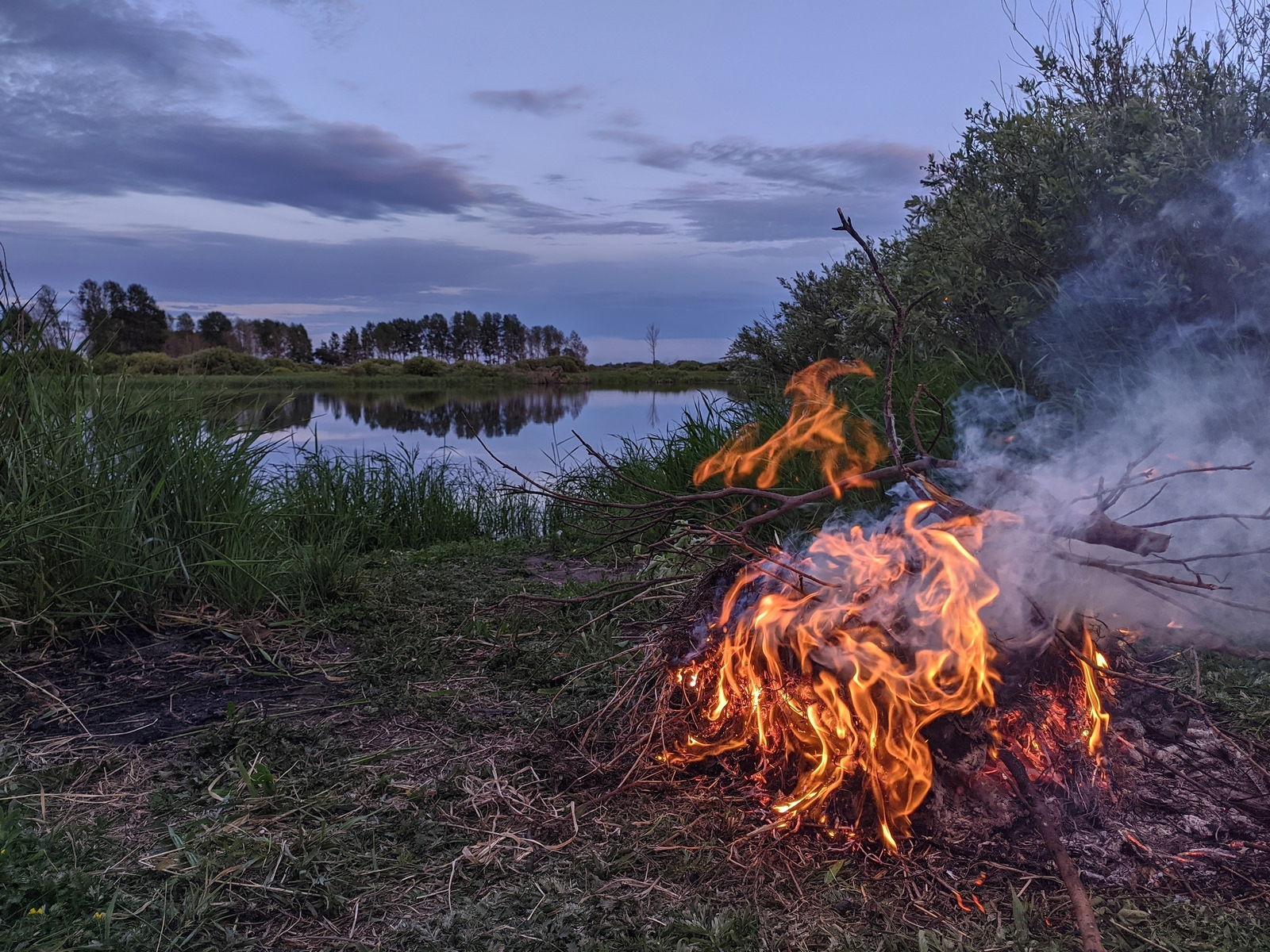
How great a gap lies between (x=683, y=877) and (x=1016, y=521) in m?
1.61

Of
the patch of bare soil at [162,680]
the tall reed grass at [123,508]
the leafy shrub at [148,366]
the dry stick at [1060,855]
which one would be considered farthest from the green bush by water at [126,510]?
the dry stick at [1060,855]

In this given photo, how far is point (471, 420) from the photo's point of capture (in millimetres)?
3680

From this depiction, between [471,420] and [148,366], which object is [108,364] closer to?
[148,366]

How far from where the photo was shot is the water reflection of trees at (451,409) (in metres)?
22.5

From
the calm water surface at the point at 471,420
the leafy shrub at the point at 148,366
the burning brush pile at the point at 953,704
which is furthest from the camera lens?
the calm water surface at the point at 471,420

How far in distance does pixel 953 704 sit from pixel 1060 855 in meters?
0.48

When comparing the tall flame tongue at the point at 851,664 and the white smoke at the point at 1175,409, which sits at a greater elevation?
the white smoke at the point at 1175,409

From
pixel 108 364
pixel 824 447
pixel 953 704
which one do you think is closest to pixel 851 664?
pixel 953 704

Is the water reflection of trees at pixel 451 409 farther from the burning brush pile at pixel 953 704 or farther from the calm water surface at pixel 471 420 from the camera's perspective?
the burning brush pile at pixel 953 704

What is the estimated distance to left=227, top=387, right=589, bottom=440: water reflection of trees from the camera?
2252cm

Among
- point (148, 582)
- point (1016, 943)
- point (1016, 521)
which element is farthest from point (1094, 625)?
point (148, 582)

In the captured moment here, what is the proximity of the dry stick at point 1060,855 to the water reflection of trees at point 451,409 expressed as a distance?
1152 cm

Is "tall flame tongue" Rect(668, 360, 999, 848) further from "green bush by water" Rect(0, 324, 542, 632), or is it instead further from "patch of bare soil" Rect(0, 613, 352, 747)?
"green bush by water" Rect(0, 324, 542, 632)

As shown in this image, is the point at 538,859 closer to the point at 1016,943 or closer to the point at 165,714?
the point at 1016,943
